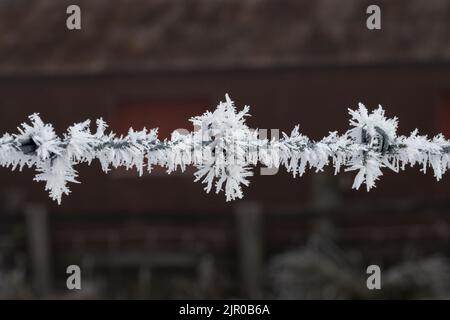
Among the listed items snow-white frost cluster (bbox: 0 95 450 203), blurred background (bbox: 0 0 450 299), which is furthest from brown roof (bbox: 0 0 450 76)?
snow-white frost cluster (bbox: 0 95 450 203)

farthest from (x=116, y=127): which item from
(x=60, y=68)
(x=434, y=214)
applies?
(x=434, y=214)

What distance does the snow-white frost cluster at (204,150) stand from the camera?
8.09 feet

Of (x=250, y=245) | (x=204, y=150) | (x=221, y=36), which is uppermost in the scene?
(x=221, y=36)

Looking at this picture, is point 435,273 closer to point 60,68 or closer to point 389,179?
point 389,179

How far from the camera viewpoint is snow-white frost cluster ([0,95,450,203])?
97.1 inches

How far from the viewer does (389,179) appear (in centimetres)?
1266

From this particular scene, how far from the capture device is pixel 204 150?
251cm

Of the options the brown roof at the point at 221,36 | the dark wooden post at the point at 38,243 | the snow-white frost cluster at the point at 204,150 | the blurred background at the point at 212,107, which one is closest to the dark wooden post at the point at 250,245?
the blurred background at the point at 212,107

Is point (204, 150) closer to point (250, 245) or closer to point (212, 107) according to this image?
point (250, 245)

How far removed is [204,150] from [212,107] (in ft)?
34.8

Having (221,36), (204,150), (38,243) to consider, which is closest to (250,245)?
(38,243)

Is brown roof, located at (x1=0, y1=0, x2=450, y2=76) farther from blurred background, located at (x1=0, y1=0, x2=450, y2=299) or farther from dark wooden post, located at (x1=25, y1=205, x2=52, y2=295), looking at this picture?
dark wooden post, located at (x1=25, y1=205, x2=52, y2=295)

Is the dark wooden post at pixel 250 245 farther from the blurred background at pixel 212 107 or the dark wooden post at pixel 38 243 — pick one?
the dark wooden post at pixel 38 243

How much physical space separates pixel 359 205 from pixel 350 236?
42.6 inches
